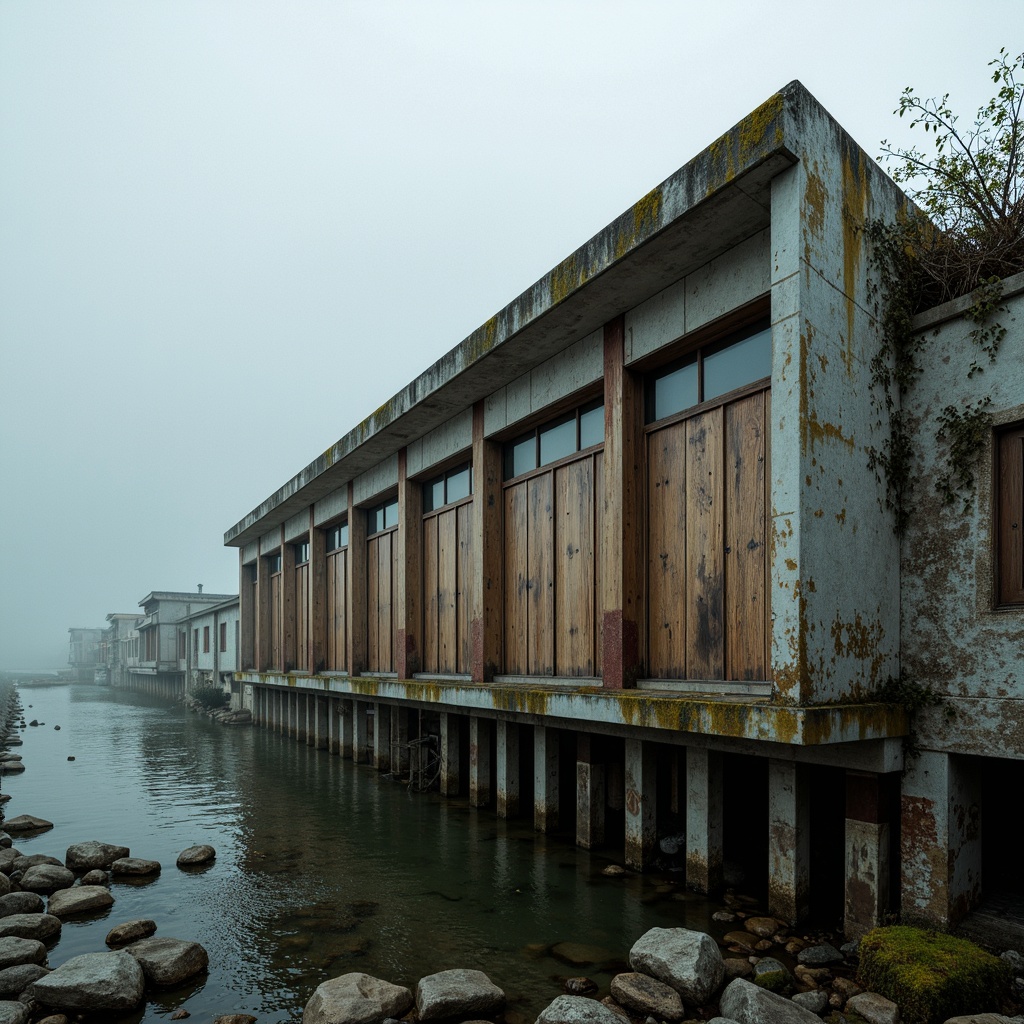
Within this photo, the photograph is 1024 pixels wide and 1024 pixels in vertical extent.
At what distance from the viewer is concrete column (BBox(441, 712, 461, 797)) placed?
14.2 m

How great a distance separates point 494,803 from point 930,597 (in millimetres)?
8322

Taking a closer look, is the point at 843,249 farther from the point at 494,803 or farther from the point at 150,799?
the point at 150,799

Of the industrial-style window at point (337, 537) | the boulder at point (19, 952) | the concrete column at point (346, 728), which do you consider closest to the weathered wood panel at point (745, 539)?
the boulder at point (19, 952)

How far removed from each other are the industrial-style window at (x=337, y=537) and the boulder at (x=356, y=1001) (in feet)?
48.8

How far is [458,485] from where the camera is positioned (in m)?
14.4

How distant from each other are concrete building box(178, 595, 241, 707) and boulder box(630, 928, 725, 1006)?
98.6 ft

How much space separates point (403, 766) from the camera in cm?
1705

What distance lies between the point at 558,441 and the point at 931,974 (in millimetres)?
7455

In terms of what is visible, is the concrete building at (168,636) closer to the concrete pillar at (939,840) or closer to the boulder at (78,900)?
the boulder at (78,900)

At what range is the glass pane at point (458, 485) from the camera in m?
14.1

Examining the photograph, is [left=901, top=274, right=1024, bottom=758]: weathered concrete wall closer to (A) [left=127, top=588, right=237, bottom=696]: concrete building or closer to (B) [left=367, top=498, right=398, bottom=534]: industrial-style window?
(B) [left=367, top=498, right=398, bottom=534]: industrial-style window

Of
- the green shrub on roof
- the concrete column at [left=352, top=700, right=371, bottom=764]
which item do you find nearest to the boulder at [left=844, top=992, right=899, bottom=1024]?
the green shrub on roof

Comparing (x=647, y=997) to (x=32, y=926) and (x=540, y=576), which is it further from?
(x=540, y=576)

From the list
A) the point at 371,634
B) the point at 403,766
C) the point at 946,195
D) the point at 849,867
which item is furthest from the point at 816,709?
the point at 371,634
